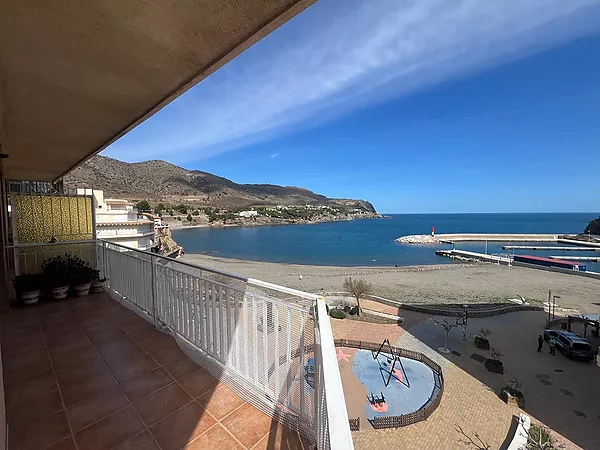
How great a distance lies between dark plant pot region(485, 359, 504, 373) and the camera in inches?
323

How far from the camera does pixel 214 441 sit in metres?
1.59

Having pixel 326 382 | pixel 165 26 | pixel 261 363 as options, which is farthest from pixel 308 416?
pixel 165 26

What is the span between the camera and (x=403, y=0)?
351 centimetres

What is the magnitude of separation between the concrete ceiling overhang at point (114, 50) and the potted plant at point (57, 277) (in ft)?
8.13

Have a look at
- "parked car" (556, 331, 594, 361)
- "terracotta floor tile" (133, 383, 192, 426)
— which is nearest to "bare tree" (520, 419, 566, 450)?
"parked car" (556, 331, 594, 361)

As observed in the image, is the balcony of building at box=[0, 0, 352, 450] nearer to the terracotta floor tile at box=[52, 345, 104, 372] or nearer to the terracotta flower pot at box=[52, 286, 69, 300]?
the terracotta floor tile at box=[52, 345, 104, 372]

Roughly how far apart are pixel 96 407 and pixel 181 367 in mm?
605

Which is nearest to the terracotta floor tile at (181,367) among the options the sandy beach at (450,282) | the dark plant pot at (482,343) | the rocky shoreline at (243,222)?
the dark plant pot at (482,343)

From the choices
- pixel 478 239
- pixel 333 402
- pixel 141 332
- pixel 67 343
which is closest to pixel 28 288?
pixel 67 343

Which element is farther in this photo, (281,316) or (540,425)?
(540,425)

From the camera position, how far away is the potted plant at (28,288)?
3916 millimetres

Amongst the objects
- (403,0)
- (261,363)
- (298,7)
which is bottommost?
(261,363)

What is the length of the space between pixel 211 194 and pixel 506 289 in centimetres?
7346

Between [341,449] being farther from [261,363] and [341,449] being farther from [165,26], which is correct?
[165,26]
